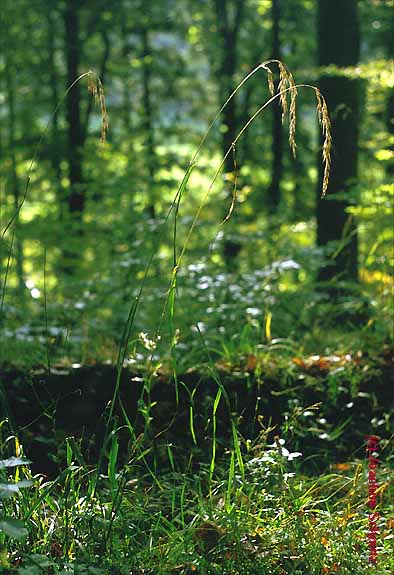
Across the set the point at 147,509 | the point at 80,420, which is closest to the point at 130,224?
the point at 80,420

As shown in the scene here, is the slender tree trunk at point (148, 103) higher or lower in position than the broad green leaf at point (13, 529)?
higher

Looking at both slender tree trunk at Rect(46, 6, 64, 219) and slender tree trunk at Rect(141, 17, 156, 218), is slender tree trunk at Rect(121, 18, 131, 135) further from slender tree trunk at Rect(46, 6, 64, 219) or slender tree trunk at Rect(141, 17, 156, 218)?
slender tree trunk at Rect(46, 6, 64, 219)

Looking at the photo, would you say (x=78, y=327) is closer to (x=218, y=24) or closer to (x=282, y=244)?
(x=282, y=244)

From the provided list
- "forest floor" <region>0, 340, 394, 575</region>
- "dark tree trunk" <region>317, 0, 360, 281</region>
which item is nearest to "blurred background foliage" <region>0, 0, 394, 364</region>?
"dark tree trunk" <region>317, 0, 360, 281</region>

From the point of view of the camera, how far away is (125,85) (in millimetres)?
14219

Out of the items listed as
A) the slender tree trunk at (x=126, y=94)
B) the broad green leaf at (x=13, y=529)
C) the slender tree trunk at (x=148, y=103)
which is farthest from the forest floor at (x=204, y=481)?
the slender tree trunk at (x=126, y=94)

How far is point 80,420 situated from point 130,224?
324cm

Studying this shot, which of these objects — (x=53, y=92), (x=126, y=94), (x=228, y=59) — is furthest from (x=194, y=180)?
(x=228, y=59)

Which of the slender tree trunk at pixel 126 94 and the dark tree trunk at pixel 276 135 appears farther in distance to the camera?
the slender tree trunk at pixel 126 94

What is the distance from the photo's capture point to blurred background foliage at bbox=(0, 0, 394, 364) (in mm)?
5438

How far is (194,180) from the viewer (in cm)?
1784

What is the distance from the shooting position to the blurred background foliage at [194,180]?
5.44m

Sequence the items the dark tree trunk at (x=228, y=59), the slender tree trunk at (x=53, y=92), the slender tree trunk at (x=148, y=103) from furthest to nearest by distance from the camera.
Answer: the dark tree trunk at (x=228, y=59) < the slender tree trunk at (x=53, y=92) < the slender tree trunk at (x=148, y=103)

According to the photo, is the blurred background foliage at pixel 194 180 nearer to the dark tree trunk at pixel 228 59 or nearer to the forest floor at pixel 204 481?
the dark tree trunk at pixel 228 59
